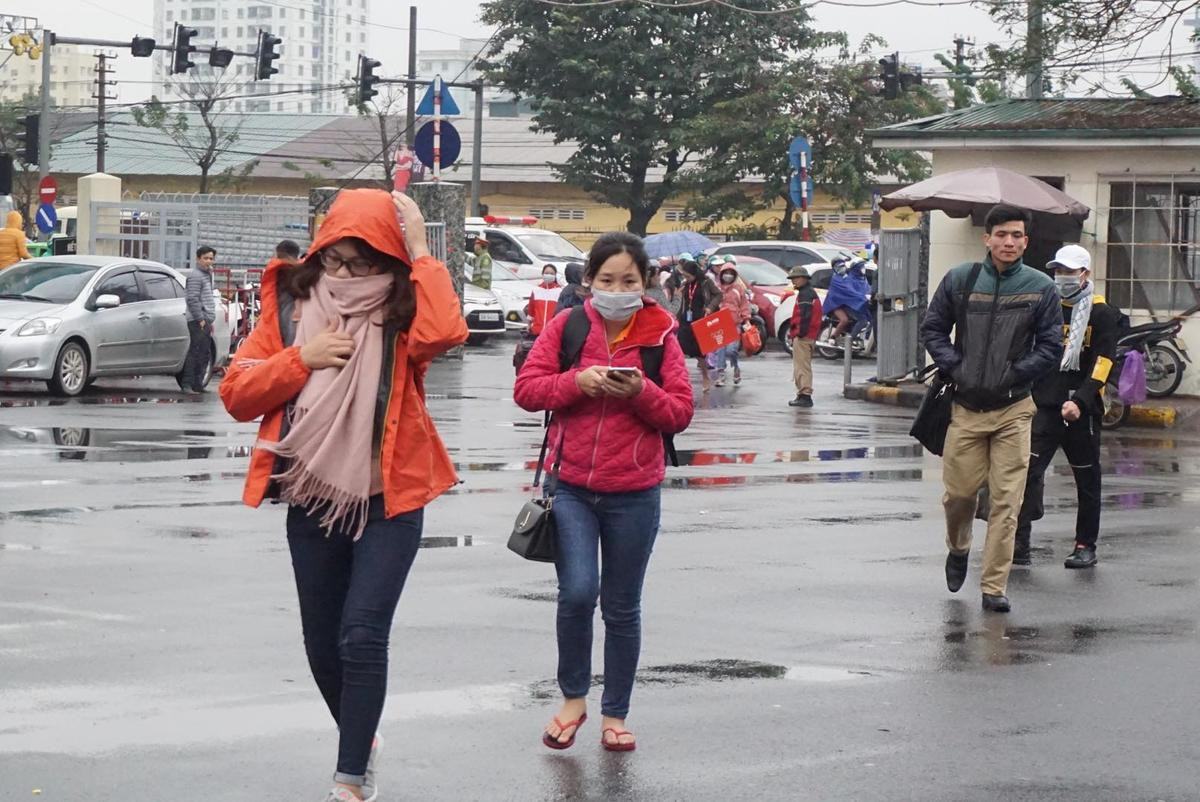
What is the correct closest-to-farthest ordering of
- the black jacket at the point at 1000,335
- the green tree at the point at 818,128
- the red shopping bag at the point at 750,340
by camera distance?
the black jacket at the point at 1000,335 < the red shopping bag at the point at 750,340 < the green tree at the point at 818,128

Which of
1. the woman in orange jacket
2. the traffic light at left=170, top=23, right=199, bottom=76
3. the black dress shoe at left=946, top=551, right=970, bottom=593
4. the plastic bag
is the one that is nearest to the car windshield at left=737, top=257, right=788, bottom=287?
the traffic light at left=170, top=23, right=199, bottom=76

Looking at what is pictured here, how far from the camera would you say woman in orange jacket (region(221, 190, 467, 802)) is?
5445 mm

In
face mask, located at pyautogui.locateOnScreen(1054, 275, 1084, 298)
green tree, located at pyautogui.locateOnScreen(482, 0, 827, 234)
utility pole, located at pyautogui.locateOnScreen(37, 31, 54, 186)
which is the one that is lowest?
face mask, located at pyautogui.locateOnScreen(1054, 275, 1084, 298)

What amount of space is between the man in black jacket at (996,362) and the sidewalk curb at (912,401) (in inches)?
453

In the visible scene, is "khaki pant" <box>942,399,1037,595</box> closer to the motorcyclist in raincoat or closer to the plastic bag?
the plastic bag

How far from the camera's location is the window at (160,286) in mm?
23266

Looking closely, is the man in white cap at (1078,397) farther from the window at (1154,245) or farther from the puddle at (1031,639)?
the window at (1154,245)

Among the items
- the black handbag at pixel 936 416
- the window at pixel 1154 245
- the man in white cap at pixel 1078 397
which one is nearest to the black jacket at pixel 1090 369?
the man in white cap at pixel 1078 397

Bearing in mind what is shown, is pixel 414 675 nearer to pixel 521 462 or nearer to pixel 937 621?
pixel 937 621

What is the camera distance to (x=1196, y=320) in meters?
22.4

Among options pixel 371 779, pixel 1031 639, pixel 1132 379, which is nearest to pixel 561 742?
pixel 371 779

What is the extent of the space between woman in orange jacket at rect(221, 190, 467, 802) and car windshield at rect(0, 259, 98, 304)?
17.1 m

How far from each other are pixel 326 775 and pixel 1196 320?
1804 centimetres

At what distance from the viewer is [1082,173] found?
23109 mm
